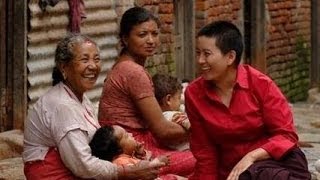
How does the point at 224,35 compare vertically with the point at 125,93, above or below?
above

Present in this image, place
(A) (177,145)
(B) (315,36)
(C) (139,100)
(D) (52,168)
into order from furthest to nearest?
1. (B) (315,36)
2. (A) (177,145)
3. (C) (139,100)
4. (D) (52,168)

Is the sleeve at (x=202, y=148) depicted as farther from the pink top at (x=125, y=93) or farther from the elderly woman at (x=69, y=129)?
the pink top at (x=125, y=93)

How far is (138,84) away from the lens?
239 inches

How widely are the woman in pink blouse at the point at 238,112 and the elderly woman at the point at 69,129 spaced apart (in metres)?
0.40

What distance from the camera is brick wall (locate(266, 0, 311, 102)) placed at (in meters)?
14.5

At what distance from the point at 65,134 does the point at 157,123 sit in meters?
1.08

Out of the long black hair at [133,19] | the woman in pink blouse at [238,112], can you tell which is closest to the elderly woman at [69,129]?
the woman in pink blouse at [238,112]

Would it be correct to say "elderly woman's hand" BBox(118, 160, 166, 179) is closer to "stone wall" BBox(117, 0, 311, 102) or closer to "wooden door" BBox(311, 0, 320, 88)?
"stone wall" BBox(117, 0, 311, 102)

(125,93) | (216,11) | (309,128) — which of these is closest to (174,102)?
(125,93)

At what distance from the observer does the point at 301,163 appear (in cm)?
528

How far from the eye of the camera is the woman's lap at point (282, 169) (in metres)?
5.11

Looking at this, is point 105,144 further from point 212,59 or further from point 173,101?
point 173,101

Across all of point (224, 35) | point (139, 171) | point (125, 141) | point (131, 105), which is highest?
point (224, 35)

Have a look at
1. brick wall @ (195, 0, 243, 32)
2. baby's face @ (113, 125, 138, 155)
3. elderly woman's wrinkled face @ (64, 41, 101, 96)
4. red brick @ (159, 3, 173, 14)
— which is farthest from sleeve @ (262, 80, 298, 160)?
brick wall @ (195, 0, 243, 32)
